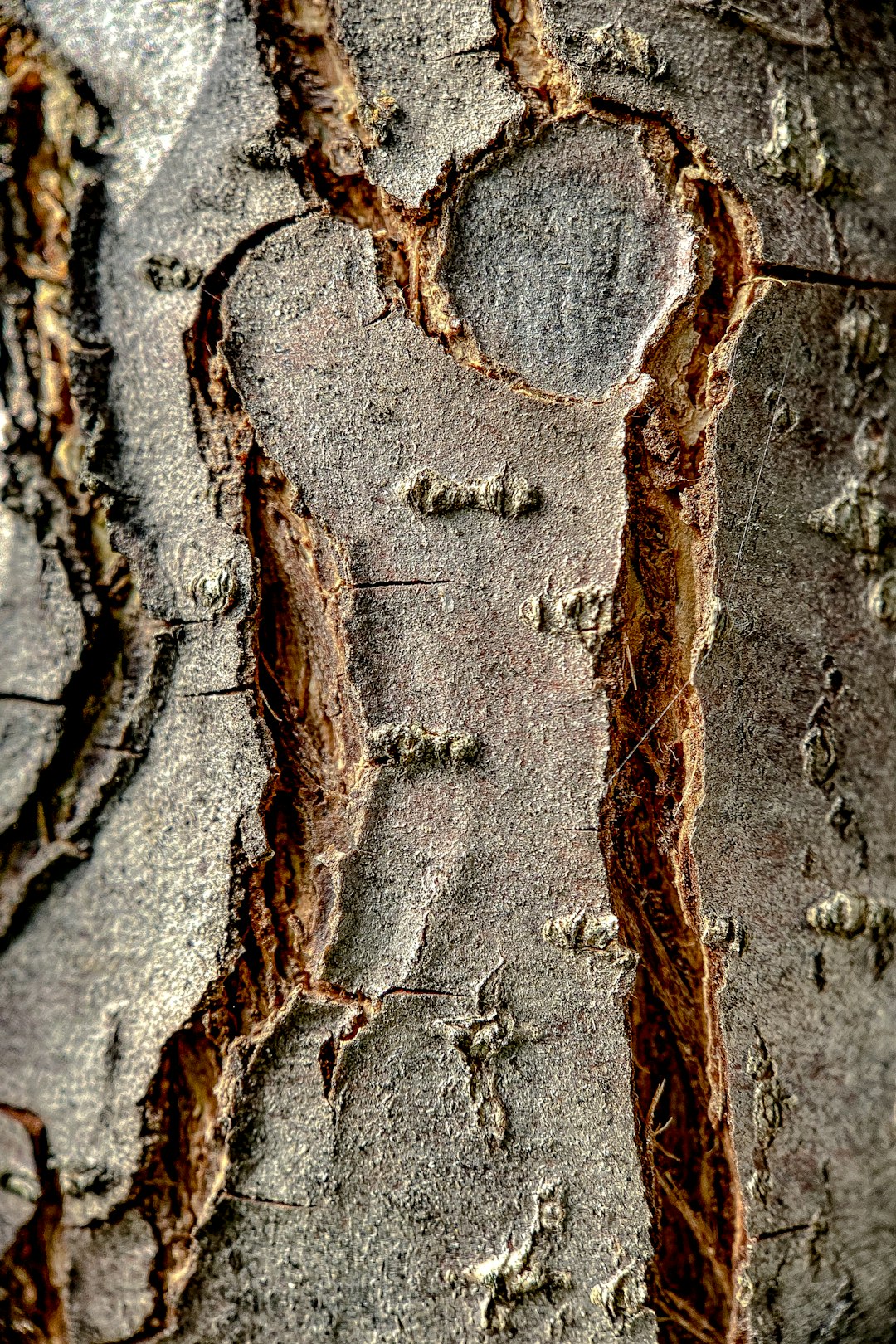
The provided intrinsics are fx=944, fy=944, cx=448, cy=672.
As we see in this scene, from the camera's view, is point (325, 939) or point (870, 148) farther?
point (870, 148)

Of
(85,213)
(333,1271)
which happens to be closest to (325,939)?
(333,1271)

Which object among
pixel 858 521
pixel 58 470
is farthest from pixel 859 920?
pixel 58 470

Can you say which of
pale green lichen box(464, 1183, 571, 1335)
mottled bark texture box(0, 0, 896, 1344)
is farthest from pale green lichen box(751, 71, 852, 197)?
pale green lichen box(464, 1183, 571, 1335)

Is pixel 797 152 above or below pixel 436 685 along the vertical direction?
above

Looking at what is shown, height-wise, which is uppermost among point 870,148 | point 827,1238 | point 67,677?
point 870,148

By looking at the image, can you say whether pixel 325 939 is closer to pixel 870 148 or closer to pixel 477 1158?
pixel 477 1158

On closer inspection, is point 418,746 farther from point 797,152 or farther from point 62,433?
point 797,152

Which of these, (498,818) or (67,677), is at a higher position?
(67,677)

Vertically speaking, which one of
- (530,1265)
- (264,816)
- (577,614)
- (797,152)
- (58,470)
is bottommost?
(530,1265)

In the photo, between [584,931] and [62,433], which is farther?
[62,433]
